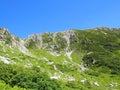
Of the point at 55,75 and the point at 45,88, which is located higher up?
the point at 55,75

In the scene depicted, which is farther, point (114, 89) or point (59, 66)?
point (59, 66)

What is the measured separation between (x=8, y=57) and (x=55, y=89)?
72029 mm

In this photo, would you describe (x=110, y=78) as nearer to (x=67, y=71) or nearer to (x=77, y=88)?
(x=67, y=71)

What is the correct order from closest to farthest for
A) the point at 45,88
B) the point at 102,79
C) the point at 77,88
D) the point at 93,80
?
the point at 45,88 < the point at 77,88 < the point at 93,80 < the point at 102,79

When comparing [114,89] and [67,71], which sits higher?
[67,71]

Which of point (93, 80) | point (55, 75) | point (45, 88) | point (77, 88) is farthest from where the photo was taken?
point (93, 80)

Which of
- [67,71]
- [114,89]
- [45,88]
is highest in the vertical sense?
[67,71]

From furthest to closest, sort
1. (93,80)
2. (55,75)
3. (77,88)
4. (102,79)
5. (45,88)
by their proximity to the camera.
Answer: (102,79) → (93,80) → (55,75) → (77,88) → (45,88)

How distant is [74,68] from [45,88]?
93.3 m

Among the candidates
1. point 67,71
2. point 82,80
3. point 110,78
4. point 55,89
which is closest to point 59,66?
point 67,71

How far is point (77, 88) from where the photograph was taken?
144875 millimetres

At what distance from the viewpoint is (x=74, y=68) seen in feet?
634

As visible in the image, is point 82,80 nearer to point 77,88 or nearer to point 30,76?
point 77,88

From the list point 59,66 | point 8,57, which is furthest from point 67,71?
point 8,57
